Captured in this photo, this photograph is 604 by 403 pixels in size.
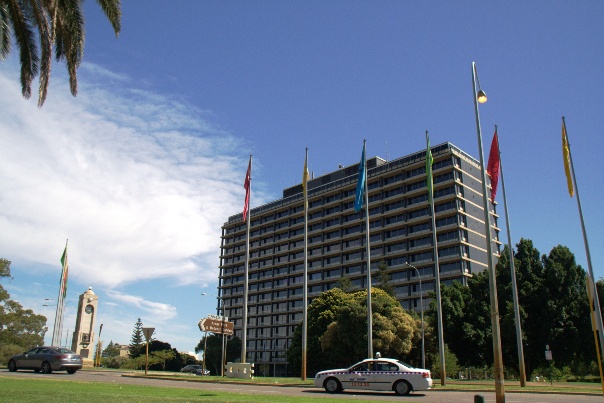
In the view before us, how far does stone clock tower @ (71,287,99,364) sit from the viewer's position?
46.1 m

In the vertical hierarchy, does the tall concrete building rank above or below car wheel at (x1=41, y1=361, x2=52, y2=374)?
above

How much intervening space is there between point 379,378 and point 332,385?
2.04m

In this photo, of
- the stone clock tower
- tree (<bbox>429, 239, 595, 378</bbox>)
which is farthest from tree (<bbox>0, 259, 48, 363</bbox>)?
tree (<bbox>429, 239, 595, 378</bbox>)

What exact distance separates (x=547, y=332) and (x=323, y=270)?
199 feet

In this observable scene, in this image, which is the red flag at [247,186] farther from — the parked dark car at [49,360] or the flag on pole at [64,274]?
the flag on pole at [64,274]

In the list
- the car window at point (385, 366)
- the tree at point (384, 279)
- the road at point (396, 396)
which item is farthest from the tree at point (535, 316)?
the tree at point (384, 279)

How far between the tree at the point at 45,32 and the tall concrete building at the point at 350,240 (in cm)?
6648

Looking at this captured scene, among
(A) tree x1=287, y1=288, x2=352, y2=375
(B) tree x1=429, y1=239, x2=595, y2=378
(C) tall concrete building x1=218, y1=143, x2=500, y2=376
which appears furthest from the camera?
(C) tall concrete building x1=218, y1=143, x2=500, y2=376

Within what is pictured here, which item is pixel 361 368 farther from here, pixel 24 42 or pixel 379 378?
pixel 24 42

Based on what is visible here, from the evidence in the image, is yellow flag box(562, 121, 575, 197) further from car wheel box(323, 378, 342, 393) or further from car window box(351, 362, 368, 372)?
car wheel box(323, 378, 342, 393)

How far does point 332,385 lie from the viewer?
817 inches

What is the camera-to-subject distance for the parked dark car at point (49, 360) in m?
25.2

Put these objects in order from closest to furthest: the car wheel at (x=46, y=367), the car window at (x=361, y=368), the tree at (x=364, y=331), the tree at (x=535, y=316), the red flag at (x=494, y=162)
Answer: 1. the car window at (x=361, y=368)
2. the car wheel at (x=46, y=367)
3. the red flag at (x=494, y=162)
4. the tree at (x=535, y=316)
5. the tree at (x=364, y=331)

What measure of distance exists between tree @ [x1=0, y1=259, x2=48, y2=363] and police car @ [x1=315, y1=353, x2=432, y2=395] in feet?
137
